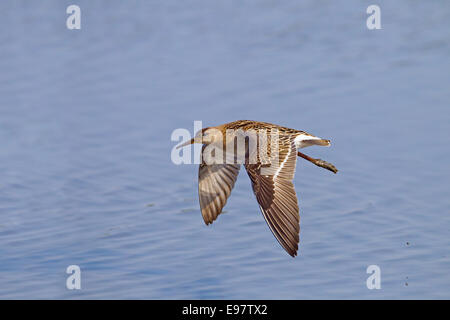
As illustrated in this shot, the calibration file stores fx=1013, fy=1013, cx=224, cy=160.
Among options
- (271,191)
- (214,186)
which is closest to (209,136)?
(214,186)

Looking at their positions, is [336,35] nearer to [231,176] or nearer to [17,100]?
[17,100]

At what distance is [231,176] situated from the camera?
32.7 ft

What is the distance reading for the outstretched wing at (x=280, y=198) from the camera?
29.4 ft

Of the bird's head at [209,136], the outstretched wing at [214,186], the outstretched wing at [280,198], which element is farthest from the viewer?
the bird's head at [209,136]

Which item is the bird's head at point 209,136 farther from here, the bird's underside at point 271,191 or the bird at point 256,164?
the bird's underside at point 271,191

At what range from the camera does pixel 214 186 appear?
990 centimetres

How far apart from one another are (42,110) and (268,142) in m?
5.42


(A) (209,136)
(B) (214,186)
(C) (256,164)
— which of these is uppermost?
(A) (209,136)

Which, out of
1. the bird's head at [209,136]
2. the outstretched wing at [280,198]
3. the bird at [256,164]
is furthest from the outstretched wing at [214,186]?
the outstretched wing at [280,198]

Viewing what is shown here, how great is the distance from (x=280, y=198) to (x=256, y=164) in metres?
0.51

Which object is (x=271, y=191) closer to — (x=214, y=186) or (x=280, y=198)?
(x=280, y=198)

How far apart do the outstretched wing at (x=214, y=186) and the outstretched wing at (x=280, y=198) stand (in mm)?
427
